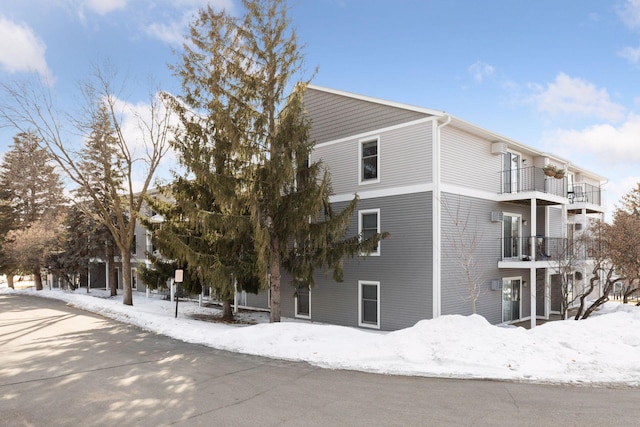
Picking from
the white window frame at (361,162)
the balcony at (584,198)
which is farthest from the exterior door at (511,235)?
the white window frame at (361,162)

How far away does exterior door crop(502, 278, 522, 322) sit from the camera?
1567 cm

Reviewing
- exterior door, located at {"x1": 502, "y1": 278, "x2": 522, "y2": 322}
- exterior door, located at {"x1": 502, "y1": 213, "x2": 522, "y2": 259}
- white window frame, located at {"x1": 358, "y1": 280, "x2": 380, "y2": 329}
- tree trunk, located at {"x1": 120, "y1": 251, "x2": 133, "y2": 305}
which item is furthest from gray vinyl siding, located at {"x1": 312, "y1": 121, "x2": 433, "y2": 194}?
tree trunk, located at {"x1": 120, "y1": 251, "x2": 133, "y2": 305}

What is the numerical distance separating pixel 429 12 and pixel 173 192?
11.8 m

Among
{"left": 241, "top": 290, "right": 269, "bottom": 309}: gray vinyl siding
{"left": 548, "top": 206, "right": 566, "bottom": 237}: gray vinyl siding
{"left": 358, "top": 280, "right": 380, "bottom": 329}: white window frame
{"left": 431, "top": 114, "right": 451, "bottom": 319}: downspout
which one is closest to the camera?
{"left": 431, "top": 114, "right": 451, "bottom": 319}: downspout

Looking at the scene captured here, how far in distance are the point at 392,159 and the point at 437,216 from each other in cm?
264

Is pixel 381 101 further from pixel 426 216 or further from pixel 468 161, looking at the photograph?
pixel 426 216

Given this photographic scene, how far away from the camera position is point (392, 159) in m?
14.1

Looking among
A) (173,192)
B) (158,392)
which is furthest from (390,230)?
(158,392)

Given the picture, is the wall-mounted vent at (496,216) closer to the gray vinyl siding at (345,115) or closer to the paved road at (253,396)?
the gray vinyl siding at (345,115)

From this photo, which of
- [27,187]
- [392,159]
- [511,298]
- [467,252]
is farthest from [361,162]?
[27,187]

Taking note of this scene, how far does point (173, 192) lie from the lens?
49.1ft

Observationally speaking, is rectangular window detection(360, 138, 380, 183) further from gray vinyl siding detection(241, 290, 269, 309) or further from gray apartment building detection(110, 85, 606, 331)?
gray vinyl siding detection(241, 290, 269, 309)

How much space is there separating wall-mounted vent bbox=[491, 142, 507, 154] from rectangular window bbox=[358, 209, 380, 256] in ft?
16.8

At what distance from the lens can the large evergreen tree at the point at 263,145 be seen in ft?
40.8
